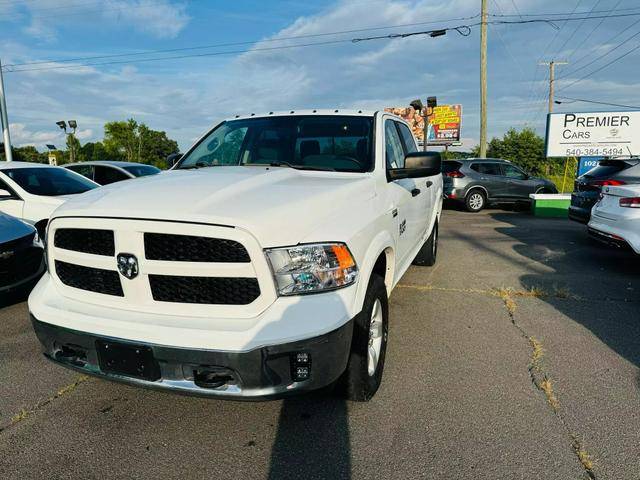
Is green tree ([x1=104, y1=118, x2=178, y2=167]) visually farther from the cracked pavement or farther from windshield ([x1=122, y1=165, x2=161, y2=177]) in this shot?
the cracked pavement

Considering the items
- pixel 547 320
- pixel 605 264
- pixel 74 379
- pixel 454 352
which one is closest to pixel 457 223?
pixel 605 264

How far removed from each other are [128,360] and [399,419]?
1.54m

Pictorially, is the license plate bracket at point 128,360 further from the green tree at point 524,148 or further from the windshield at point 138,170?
the green tree at point 524,148

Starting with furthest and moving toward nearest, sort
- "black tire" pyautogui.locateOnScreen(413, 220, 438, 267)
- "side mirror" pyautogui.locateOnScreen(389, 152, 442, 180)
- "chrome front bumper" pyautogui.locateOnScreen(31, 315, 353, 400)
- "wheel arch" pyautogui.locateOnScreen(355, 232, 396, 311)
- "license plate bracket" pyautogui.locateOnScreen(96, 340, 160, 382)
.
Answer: "black tire" pyautogui.locateOnScreen(413, 220, 438, 267) < "side mirror" pyautogui.locateOnScreen(389, 152, 442, 180) < "wheel arch" pyautogui.locateOnScreen(355, 232, 396, 311) < "license plate bracket" pyautogui.locateOnScreen(96, 340, 160, 382) < "chrome front bumper" pyautogui.locateOnScreen(31, 315, 353, 400)

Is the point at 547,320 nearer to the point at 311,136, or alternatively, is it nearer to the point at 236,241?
the point at 311,136

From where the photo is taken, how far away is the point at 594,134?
50.0 ft

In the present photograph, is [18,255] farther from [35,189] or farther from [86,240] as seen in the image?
[35,189]

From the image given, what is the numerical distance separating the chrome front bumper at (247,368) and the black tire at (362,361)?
179 millimetres

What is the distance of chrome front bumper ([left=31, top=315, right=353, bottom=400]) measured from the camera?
203 centimetres

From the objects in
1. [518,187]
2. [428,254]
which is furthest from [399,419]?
[518,187]

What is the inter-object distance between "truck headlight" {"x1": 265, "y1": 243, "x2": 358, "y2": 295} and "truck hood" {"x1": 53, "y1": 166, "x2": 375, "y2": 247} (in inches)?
2.5

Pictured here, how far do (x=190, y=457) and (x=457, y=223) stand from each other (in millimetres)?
10105

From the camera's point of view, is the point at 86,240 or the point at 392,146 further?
the point at 392,146

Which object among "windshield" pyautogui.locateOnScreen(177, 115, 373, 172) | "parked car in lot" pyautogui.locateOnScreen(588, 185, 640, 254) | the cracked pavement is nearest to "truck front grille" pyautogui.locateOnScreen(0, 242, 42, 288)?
the cracked pavement
